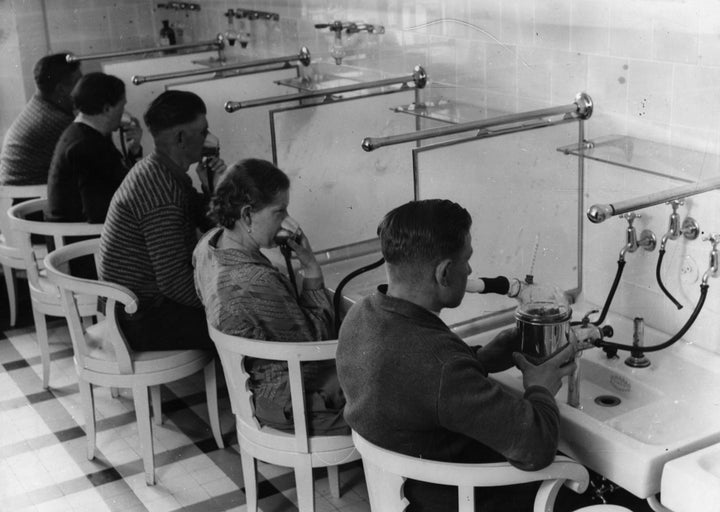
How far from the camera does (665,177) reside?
2.22 m

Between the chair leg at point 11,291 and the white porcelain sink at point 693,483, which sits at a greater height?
the white porcelain sink at point 693,483

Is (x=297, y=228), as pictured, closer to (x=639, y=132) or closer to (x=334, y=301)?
(x=334, y=301)

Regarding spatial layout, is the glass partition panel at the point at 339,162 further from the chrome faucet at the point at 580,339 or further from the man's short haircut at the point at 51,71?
the man's short haircut at the point at 51,71

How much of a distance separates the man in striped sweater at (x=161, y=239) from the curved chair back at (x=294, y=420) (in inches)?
22.3

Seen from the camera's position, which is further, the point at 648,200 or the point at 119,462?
the point at 119,462

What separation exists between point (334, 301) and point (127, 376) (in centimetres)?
74

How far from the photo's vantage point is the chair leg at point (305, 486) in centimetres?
250

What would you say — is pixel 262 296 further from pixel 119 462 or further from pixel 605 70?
pixel 119 462

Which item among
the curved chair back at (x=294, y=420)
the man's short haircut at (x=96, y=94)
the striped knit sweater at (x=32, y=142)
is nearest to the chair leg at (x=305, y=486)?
the curved chair back at (x=294, y=420)

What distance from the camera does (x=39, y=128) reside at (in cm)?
395

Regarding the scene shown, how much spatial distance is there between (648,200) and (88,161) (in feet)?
7.24

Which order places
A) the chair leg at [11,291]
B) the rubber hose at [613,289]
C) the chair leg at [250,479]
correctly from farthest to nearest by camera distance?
the chair leg at [11,291] → the chair leg at [250,479] → the rubber hose at [613,289]

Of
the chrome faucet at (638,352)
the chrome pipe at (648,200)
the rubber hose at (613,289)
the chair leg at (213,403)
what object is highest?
A: the chrome pipe at (648,200)

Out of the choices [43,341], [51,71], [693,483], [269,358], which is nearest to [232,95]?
[51,71]
